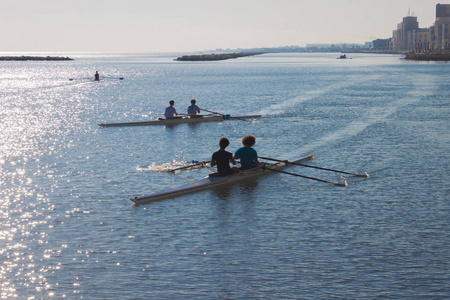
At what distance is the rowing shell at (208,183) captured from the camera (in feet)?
60.4

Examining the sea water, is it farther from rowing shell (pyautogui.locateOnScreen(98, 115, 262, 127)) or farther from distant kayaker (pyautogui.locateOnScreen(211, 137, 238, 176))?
rowing shell (pyautogui.locateOnScreen(98, 115, 262, 127))

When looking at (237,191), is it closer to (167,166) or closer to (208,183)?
(208,183)

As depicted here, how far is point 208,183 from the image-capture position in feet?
66.3

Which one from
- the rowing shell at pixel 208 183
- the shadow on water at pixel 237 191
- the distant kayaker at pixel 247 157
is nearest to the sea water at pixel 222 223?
the shadow on water at pixel 237 191

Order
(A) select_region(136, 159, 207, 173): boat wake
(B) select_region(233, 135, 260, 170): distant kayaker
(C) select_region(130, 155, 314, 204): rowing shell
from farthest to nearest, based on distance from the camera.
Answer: (A) select_region(136, 159, 207, 173): boat wake
(B) select_region(233, 135, 260, 170): distant kayaker
(C) select_region(130, 155, 314, 204): rowing shell

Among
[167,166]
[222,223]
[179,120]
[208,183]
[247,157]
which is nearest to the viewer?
[222,223]

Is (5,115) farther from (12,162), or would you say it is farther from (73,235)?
(73,235)

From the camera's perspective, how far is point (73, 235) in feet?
49.3

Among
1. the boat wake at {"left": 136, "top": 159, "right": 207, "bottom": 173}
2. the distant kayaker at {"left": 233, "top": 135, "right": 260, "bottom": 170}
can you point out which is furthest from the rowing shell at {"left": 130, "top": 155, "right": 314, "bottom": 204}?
the boat wake at {"left": 136, "top": 159, "right": 207, "bottom": 173}

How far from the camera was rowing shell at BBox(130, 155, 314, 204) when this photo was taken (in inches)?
725

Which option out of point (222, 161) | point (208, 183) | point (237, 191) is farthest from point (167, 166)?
point (237, 191)

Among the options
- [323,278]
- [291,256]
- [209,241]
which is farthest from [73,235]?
[323,278]

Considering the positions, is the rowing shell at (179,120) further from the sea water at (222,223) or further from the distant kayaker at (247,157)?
the distant kayaker at (247,157)

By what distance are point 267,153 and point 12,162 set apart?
1131cm
